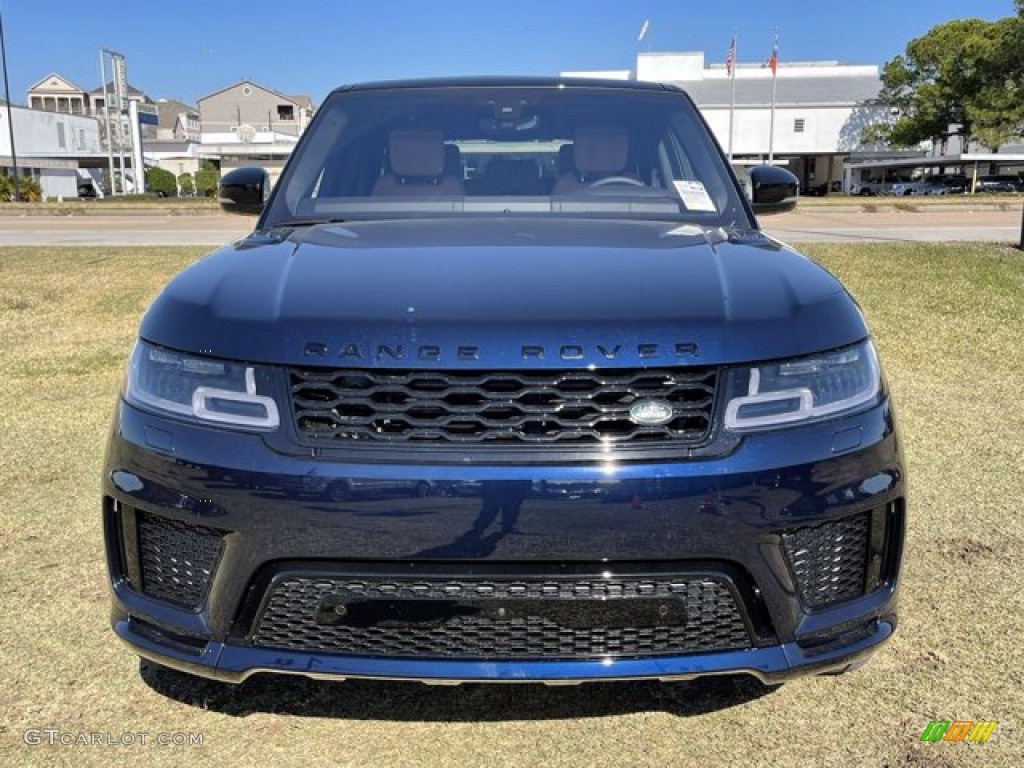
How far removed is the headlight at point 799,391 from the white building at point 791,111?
63259mm

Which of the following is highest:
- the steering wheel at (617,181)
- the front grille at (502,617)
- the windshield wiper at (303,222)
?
the steering wheel at (617,181)

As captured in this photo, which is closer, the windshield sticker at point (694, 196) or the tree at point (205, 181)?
the windshield sticker at point (694, 196)

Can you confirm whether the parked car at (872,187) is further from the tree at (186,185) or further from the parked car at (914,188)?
the tree at (186,185)

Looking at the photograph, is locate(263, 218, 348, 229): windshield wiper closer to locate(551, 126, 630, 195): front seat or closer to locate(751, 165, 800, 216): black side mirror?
locate(551, 126, 630, 195): front seat

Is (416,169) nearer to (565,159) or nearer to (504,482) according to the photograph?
(565,159)

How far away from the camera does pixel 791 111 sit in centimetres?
6625

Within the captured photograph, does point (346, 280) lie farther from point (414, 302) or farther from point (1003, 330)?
point (1003, 330)

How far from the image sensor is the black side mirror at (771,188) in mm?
3473

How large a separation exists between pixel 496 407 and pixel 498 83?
210 cm

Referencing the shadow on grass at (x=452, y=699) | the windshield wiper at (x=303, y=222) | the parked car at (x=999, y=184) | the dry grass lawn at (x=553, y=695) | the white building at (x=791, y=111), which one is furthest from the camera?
the white building at (x=791, y=111)

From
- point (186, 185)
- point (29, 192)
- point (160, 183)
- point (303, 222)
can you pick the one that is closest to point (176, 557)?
point (303, 222)

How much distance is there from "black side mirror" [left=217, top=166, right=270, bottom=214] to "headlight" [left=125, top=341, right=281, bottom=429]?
1525mm

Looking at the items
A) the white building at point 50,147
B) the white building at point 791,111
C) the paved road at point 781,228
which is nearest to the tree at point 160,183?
the white building at point 50,147

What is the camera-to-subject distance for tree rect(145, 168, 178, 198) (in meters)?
65.9
